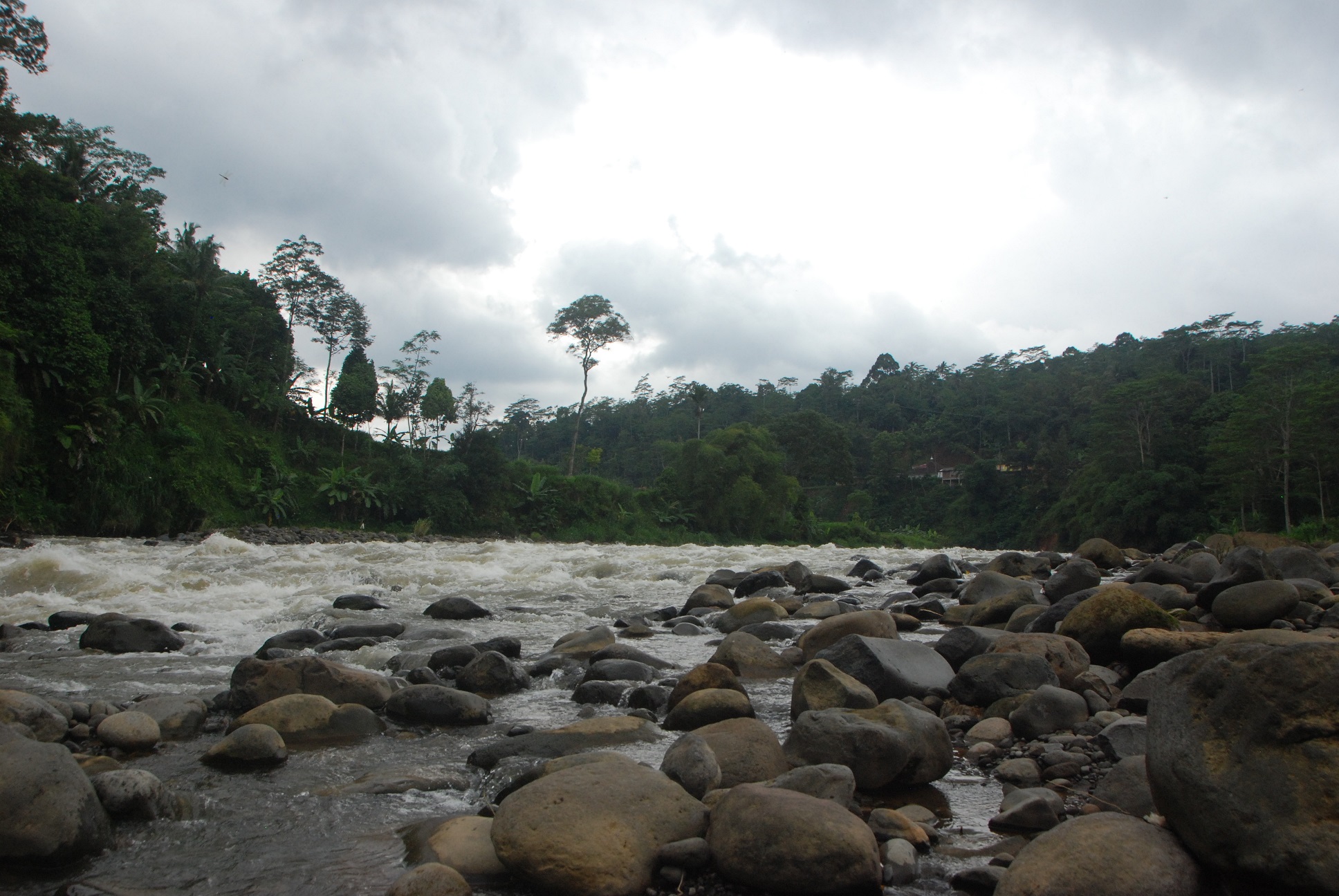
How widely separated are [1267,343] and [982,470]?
78.5 ft

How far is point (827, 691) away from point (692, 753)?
152 centimetres

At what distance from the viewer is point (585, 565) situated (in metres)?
17.8

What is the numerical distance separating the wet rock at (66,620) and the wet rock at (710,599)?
287 inches

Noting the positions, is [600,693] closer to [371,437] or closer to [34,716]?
[34,716]

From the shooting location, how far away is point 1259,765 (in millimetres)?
2613

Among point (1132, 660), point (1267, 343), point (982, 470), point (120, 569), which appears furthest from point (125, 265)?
point (1267, 343)

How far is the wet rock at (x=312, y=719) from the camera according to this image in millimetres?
4969

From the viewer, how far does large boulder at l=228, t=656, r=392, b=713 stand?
548 centimetres

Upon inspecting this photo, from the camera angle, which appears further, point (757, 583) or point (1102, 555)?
point (1102, 555)

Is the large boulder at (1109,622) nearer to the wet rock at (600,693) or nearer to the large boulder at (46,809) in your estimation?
the wet rock at (600,693)

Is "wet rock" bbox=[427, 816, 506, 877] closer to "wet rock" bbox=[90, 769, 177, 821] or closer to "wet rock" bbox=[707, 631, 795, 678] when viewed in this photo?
"wet rock" bbox=[90, 769, 177, 821]

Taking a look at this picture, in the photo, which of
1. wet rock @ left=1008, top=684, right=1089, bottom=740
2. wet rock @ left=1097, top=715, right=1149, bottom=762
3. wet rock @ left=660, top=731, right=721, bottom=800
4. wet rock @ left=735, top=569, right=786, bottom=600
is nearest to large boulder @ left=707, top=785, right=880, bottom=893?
wet rock @ left=660, top=731, right=721, bottom=800

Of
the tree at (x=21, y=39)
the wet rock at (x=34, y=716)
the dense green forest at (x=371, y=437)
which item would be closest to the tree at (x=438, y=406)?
the dense green forest at (x=371, y=437)

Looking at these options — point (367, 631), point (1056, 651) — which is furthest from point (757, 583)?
point (1056, 651)
